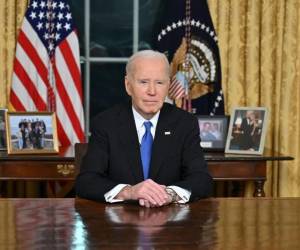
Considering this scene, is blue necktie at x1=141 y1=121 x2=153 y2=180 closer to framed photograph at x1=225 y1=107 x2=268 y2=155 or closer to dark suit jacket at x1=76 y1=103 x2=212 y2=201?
dark suit jacket at x1=76 y1=103 x2=212 y2=201

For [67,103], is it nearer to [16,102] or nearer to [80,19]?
[16,102]

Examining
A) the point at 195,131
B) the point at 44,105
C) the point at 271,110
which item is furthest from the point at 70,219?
the point at 271,110

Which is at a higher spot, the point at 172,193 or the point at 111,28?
the point at 111,28

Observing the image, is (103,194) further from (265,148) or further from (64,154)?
(265,148)

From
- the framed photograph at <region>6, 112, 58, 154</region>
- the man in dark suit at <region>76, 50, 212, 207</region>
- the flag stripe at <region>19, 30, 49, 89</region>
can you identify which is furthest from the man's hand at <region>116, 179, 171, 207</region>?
the flag stripe at <region>19, 30, 49, 89</region>

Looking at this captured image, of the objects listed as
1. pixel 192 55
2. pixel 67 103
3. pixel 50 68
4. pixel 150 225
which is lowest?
pixel 150 225

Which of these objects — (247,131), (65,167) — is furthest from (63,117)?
(247,131)

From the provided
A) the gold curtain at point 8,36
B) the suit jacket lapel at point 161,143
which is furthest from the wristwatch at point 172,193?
the gold curtain at point 8,36

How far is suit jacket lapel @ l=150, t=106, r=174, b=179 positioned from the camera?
274cm

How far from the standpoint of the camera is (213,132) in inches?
179

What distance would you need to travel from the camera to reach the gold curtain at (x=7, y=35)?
183 inches

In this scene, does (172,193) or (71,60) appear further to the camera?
(71,60)

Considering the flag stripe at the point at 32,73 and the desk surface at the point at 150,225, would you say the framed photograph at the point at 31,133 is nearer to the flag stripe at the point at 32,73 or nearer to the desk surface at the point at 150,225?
the flag stripe at the point at 32,73

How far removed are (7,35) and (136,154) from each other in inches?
90.5
